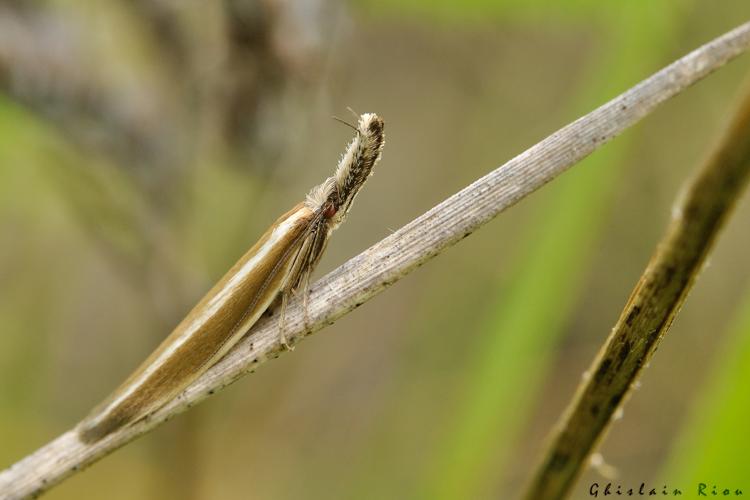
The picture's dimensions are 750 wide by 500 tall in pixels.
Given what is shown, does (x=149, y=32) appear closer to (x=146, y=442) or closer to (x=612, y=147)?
(x=612, y=147)

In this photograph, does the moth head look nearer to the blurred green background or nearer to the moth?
the moth

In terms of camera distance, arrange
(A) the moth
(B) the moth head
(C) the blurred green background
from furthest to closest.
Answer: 1. (C) the blurred green background
2. (B) the moth head
3. (A) the moth

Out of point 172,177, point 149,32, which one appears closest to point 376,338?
point 172,177

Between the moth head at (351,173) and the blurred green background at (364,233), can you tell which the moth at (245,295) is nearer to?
the moth head at (351,173)

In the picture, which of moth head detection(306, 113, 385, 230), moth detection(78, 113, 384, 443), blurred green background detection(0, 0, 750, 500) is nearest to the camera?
moth detection(78, 113, 384, 443)

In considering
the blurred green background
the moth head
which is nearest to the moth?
the moth head
